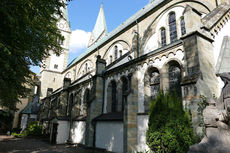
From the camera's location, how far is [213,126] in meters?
4.69

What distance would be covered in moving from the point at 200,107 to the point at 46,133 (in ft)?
70.8

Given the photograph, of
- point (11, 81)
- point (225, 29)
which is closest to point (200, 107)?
point (225, 29)

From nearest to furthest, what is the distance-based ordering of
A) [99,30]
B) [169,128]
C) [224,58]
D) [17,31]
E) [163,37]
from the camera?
[17,31], [169,128], [224,58], [163,37], [99,30]

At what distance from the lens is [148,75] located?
10.3 meters

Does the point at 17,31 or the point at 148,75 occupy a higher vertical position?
the point at 17,31

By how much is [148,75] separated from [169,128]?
414 centimetres

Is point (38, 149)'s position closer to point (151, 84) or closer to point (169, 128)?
point (151, 84)

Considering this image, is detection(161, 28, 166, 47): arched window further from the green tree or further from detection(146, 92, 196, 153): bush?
the green tree

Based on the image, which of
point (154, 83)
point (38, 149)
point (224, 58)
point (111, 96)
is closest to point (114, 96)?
point (111, 96)

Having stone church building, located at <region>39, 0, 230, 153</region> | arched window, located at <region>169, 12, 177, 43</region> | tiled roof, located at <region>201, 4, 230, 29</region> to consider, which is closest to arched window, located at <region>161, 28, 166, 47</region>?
stone church building, located at <region>39, 0, 230, 153</region>

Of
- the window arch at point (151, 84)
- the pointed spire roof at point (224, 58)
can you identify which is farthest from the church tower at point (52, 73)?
the pointed spire roof at point (224, 58)

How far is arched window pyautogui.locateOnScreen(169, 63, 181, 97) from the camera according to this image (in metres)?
8.80

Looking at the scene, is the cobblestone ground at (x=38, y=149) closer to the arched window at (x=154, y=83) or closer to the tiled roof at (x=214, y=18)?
the arched window at (x=154, y=83)

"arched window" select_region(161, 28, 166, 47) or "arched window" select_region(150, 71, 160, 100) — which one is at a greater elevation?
"arched window" select_region(161, 28, 166, 47)
